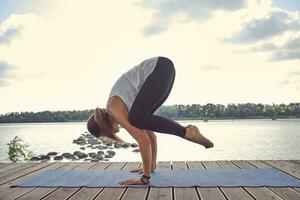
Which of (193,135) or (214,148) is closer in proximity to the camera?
(193,135)

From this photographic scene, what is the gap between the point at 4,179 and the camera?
3312 mm

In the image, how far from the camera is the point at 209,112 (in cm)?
4619

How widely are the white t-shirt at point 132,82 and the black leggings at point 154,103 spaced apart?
0.27 feet

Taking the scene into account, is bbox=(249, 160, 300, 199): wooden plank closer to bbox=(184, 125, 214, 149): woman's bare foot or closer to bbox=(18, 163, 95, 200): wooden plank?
bbox=(184, 125, 214, 149): woman's bare foot

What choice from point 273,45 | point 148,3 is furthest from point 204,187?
point 273,45

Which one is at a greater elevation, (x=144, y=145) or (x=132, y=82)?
(x=132, y=82)

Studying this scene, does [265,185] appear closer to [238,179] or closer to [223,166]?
[238,179]

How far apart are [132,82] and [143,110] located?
32 centimetres

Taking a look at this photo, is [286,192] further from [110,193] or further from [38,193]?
[38,193]

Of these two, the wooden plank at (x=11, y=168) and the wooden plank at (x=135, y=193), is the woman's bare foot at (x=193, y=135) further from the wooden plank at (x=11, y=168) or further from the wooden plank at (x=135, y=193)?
the wooden plank at (x=11, y=168)

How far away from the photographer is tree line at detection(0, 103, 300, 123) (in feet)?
118

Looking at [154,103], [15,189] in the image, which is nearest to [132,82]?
[154,103]

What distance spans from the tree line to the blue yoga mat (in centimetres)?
2565

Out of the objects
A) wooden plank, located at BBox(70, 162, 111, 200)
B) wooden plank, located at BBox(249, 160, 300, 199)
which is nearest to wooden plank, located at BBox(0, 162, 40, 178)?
wooden plank, located at BBox(70, 162, 111, 200)
